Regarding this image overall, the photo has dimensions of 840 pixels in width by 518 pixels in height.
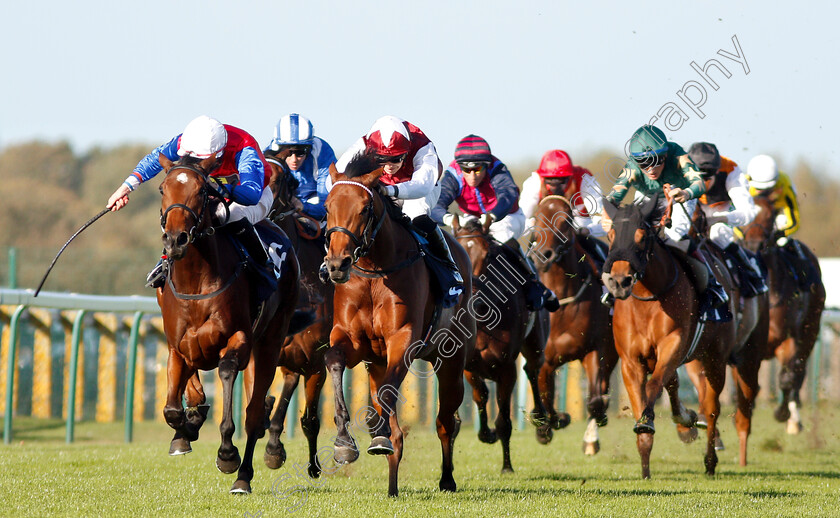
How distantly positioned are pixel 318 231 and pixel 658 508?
3142mm

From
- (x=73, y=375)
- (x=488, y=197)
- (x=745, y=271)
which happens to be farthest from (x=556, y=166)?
(x=73, y=375)

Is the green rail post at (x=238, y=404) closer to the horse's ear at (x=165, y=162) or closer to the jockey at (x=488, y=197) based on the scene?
the jockey at (x=488, y=197)

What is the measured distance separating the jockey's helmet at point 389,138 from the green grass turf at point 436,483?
208cm

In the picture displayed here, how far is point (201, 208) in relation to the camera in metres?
6.11

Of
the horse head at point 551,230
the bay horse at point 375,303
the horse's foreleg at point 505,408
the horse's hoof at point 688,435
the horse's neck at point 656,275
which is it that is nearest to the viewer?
the bay horse at point 375,303

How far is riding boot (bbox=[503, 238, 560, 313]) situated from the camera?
8.87 meters

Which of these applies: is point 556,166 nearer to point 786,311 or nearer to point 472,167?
point 472,167

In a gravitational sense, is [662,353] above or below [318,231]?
below

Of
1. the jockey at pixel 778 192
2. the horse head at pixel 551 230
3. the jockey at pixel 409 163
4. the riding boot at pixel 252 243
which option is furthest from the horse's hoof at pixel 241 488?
the jockey at pixel 778 192

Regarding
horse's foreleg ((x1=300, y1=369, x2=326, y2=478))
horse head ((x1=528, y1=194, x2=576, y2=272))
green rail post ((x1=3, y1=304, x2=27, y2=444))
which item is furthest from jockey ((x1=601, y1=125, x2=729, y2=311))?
green rail post ((x1=3, y1=304, x2=27, y2=444))

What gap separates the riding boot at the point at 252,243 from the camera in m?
6.75

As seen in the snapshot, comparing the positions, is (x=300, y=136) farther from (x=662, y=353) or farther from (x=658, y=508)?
(x=658, y=508)

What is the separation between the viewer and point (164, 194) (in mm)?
6059

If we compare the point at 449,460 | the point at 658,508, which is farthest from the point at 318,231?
the point at 658,508
